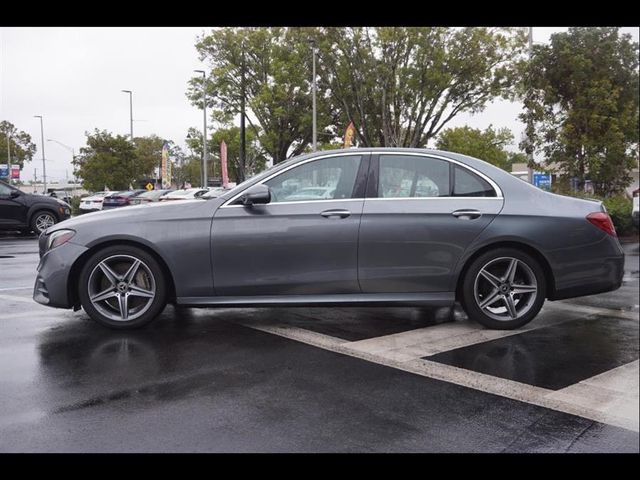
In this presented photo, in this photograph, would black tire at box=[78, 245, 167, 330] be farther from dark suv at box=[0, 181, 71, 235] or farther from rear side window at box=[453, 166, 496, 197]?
dark suv at box=[0, 181, 71, 235]

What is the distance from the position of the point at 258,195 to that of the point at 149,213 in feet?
3.29

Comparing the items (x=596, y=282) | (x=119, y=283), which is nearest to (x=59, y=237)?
(x=119, y=283)

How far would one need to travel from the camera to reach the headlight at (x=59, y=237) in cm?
530

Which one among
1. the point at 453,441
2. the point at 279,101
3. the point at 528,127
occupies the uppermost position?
the point at 279,101

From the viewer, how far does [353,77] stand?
27.9m

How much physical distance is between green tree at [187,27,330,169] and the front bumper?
26.7 metres

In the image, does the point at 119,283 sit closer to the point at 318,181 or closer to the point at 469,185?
the point at 318,181

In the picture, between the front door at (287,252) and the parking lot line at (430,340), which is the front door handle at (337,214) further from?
the parking lot line at (430,340)

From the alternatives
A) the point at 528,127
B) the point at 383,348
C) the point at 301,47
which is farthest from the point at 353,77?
the point at 383,348

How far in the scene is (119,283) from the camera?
5285 mm

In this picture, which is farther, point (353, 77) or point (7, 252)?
point (353, 77)

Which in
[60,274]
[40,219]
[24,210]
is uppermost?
[24,210]
